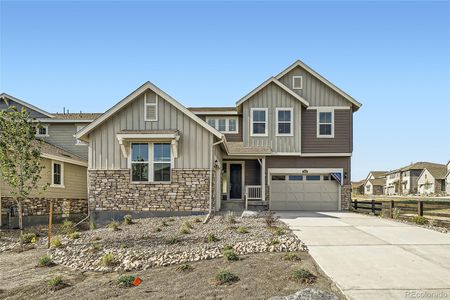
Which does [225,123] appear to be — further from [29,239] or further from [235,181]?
[29,239]

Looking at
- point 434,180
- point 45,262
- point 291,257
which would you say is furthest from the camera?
point 434,180

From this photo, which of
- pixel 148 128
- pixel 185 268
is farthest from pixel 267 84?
pixel 185 268

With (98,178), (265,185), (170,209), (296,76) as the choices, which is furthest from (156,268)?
(296,76)

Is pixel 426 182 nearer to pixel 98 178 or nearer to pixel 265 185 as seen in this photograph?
pixel 265 185

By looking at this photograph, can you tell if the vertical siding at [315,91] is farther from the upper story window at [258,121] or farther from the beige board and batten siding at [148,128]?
the beige board and batten siding at [148,128]

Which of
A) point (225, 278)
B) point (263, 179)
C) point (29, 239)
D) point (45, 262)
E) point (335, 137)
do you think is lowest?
point (29, 239)

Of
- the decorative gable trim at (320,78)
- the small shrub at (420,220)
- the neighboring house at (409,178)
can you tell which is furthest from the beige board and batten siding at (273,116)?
the neighboring house at (409,178)

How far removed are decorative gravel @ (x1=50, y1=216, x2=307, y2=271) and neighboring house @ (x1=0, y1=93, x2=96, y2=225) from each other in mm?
5433

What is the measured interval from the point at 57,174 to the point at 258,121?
10.9 metres

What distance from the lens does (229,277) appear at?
22.3 feet

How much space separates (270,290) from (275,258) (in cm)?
206

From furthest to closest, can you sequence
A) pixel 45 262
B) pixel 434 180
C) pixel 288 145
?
pixel 434 180
pixel 288 145
pixel 45 262

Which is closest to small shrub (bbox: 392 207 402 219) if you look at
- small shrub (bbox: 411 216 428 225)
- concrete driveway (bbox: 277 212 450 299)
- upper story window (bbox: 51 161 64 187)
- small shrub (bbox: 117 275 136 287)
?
small shrub (bbox: 411 216 428 225)

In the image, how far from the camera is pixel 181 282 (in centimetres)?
705
